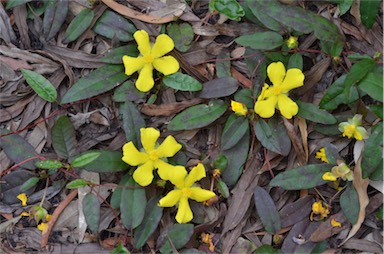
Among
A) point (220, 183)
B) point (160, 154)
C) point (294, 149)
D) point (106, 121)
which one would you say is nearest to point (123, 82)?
point (106, 121)

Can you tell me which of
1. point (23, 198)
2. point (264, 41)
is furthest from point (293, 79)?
point (23, 198)

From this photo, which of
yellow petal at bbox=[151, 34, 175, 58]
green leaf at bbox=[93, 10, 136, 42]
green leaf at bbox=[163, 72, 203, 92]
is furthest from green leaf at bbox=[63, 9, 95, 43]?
green leaf at bbox=[163, 72, 203, 92]

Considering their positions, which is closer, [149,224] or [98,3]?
[149,224]

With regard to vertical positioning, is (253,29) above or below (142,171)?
above

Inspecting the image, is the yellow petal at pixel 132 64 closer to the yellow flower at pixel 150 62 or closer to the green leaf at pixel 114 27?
the yellow flower at pixel 150 62

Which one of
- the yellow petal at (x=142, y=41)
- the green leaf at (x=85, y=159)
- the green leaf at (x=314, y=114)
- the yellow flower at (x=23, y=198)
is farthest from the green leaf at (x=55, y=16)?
the green leaf at (x=314, y=114)

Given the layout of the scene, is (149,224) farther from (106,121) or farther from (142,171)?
(106,121)

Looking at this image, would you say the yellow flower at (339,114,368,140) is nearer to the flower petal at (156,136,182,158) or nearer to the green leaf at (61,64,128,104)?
the flower petal at (156,136,182,158)
